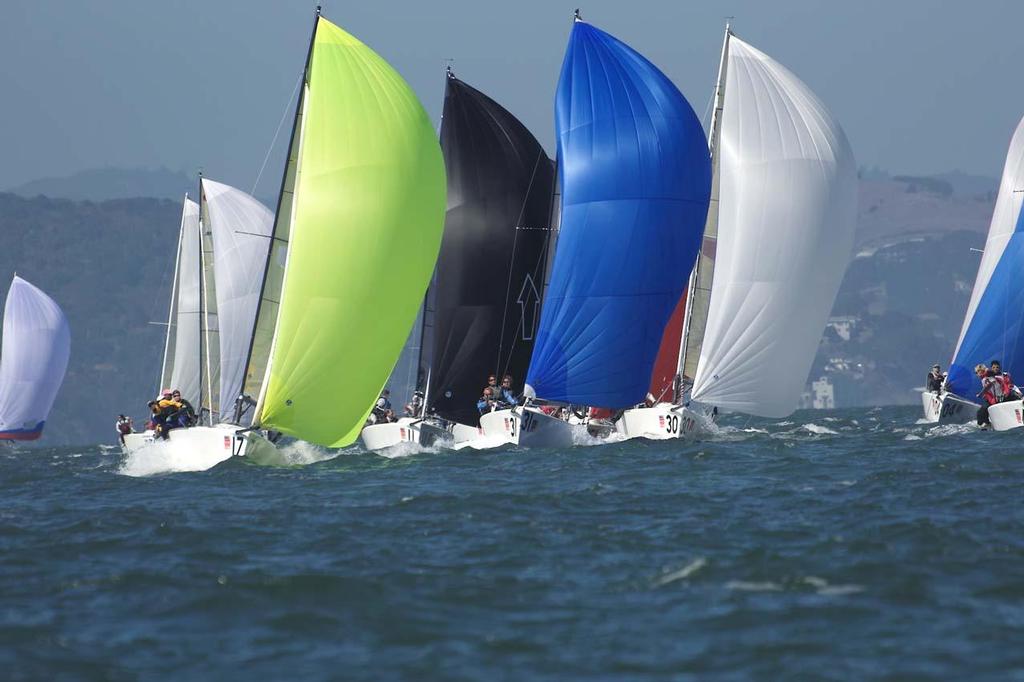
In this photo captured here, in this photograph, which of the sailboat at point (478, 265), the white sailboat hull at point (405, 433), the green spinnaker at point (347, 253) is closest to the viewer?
the green spinnaker at point (347, 253)

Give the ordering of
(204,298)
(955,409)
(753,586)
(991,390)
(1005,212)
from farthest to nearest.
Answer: (204,298) < (1005,212) < (955,409) < (991,390) < (753,586)

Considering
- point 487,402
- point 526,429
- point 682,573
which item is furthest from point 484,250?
point 682,573

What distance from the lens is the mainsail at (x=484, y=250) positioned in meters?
28.1

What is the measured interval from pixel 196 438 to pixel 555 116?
823cm

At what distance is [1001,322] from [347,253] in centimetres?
1341

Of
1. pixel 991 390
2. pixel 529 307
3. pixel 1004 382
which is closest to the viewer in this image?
pixel 1004 382

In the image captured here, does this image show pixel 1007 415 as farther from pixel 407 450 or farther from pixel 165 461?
pixel 165 461

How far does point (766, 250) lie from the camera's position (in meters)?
26.2

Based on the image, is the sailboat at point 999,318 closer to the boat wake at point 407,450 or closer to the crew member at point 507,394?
the crew member at point 507,394

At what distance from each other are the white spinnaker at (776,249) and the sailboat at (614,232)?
1.01m

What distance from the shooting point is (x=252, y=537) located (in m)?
15.4

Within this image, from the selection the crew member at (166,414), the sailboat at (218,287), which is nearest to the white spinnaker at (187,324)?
the sailboat at (218,287)

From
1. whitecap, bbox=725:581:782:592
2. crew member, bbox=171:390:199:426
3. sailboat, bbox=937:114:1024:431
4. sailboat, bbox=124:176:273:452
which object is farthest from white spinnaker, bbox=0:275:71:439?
whitecap, bbox=725:581:782:592

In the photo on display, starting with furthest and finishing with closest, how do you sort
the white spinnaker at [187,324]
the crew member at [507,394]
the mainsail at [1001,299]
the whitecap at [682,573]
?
1. the white spinnaker at [187,324]
2. the mainsail at [1001,299]
3. the crew member at [507,394]
4. the whitecap at [682,573]
